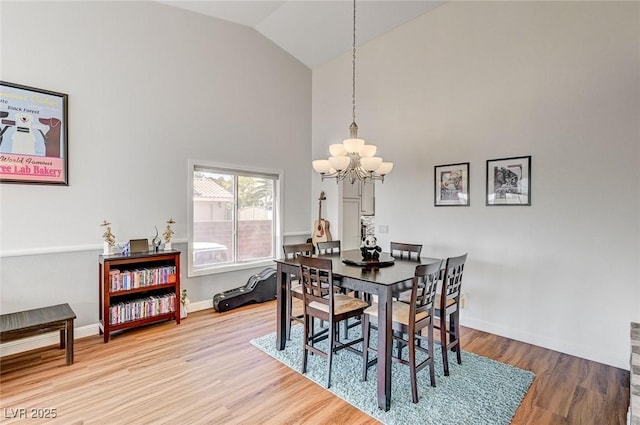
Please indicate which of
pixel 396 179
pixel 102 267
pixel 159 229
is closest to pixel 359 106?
pixel 396 179

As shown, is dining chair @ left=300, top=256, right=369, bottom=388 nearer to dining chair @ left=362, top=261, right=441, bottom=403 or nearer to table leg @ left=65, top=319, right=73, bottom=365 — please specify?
dining chair @ left=362, top=261, right=441, bottom=403

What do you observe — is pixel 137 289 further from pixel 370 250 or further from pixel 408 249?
pixel 408 249

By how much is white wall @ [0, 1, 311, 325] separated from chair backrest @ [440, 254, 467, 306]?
3.10 meters

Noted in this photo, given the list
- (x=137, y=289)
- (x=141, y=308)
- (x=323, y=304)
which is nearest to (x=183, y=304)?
(x=141, y=308)

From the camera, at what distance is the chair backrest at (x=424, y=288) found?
227 cm

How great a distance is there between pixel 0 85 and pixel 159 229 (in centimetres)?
193

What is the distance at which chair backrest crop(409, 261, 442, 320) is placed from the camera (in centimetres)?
227

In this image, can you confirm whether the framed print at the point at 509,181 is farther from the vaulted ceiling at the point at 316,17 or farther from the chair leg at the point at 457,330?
the vaulted ceiling at the point at 316,17

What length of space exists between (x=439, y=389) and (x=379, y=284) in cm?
98

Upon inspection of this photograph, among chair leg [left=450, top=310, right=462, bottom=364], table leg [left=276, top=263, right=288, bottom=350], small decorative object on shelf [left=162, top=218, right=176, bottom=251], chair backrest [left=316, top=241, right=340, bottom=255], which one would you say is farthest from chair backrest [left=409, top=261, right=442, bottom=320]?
small decorative object on shelf [left=162, top=218, right=176, bottom=251]

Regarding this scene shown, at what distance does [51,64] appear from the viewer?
3.18 m

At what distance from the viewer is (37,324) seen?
2.72 m

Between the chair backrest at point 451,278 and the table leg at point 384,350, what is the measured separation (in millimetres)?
556

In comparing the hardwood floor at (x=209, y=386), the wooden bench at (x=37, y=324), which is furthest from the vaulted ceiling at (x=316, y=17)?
the hardwood floor at (x=209, y=386)
